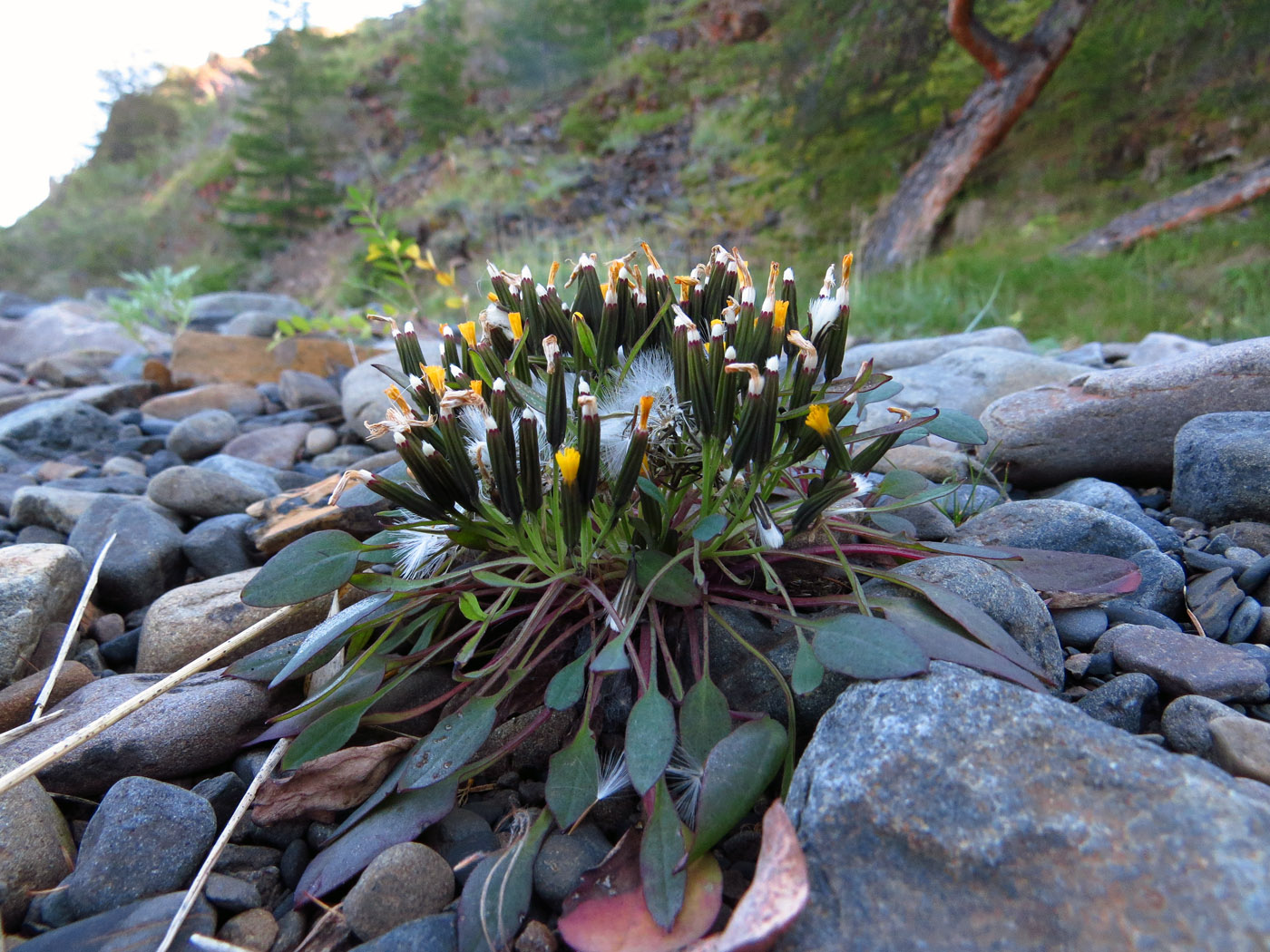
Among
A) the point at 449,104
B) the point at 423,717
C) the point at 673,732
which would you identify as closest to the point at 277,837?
the point at 423,717

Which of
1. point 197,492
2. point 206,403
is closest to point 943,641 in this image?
point 197,492

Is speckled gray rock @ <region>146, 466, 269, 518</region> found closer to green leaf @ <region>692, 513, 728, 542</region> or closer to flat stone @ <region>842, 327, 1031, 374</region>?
green leaf @ <region>692, 513, 728, 542</region>

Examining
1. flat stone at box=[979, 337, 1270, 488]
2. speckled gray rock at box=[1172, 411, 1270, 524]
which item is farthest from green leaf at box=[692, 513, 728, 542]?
speckled gray rock at box=[1172, 411, 1270, 524]

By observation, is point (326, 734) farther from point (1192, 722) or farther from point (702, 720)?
point (1192, 722)

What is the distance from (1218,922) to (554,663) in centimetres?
111

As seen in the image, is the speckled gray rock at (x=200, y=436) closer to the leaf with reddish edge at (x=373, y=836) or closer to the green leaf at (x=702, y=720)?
the leaf with reddish edge at (x=373, y=836)

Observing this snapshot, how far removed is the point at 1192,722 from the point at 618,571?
105 cm

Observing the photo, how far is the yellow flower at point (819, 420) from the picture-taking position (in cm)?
122

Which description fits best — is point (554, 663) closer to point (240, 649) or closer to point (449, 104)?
point (240, 649)

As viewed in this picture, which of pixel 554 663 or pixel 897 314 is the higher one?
pixel 554 663

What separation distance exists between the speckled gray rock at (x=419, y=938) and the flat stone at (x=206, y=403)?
3973 mm

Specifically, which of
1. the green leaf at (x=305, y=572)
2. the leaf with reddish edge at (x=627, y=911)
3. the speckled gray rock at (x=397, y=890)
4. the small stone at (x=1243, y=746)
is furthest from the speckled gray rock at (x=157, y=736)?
the small stone at (x=1243, y=746)

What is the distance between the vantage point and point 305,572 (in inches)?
55.5

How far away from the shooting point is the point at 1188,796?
878 mm
